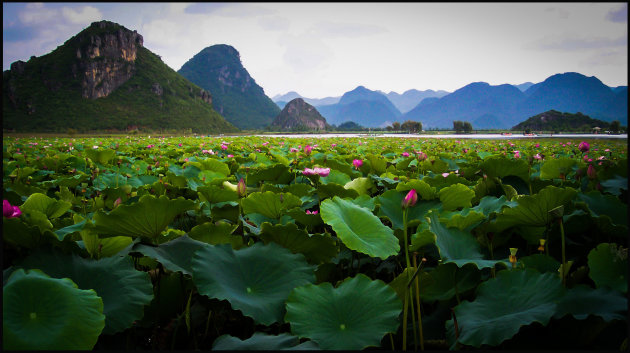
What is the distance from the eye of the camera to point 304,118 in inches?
5241

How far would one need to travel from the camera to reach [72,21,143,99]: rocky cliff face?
2221 inches

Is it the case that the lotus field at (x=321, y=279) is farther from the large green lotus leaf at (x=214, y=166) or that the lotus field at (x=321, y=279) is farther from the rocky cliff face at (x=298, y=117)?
the rocky cliff face at (x=298, y=117)

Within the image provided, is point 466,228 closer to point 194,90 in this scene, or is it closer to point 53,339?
point 53,339

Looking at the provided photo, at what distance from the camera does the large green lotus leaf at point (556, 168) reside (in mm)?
1544

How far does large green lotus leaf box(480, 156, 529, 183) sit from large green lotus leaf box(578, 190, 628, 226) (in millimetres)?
493

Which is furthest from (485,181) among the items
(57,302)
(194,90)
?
(194,90)

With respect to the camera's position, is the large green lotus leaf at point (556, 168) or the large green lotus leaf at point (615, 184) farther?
the large green lotus leaf at point (556, 168)

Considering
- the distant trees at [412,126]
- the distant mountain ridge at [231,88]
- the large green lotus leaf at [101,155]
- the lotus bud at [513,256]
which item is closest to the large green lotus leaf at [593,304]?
the lotus bud at [513,256]

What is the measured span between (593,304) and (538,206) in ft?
1.02

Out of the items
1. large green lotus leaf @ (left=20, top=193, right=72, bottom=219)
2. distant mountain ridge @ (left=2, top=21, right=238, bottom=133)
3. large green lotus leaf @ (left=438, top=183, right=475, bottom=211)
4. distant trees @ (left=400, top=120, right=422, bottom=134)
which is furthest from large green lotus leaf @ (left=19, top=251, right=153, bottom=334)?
distant trees @ (left=400, top=120, right=422, bottom=134)

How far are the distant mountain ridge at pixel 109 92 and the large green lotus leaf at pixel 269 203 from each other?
4710 cm

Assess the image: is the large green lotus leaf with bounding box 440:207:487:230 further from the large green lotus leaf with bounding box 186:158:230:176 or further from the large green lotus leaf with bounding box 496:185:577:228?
the large green lotus leaf with bounding box 186:158:230:176

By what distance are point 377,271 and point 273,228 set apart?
438 mm

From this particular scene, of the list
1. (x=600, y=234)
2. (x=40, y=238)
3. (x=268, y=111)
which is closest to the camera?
(x=40, y=238)
